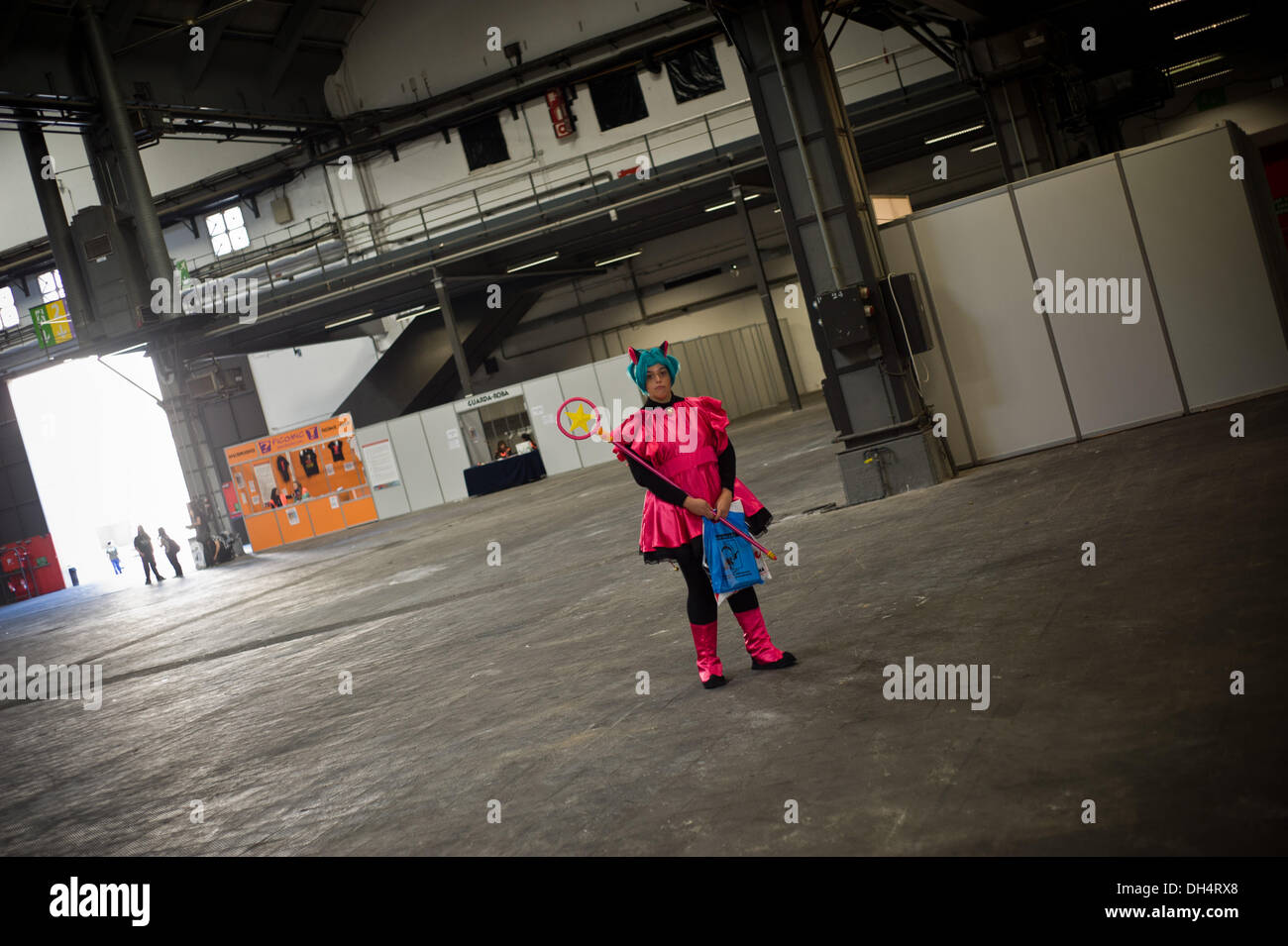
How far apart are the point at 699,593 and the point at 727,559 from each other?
0.95 ft

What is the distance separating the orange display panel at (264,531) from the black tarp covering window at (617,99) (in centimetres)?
1657

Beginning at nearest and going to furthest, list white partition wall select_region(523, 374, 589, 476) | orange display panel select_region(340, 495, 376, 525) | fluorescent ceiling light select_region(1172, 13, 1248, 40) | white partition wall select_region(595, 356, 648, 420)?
fluorescent ceiling light select_region(1172, 13, 1248, 40) < white partition wall select_region(595, 356, 648, 420) < white partition wall select_region(523, 374, 589, 476) < orange display panel select_region(340, 495, 376, 525)

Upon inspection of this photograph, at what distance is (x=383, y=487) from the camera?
1244 inches

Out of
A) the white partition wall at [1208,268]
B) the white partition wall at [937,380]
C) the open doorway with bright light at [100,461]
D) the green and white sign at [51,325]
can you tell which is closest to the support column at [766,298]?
the white partition wall at [937,380]

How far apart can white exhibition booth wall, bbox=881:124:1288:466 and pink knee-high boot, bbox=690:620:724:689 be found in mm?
6894

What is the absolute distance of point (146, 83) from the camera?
2672cm

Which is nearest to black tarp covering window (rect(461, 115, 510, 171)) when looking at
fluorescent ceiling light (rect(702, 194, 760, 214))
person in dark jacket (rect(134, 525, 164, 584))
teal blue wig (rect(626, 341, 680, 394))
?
fluorescent ceiling light (rect(702, 194, 760, 214))

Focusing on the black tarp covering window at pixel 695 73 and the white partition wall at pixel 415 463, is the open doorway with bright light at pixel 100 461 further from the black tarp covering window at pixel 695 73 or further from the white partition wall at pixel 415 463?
the black tarp covering window at pixel 695 73

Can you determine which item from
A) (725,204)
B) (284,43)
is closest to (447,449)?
(725,204)

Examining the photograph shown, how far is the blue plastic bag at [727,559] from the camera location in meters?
5.37

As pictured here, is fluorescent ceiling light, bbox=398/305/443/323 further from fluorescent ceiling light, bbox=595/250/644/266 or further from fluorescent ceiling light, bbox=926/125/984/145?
fluorescent ceiling light, bbox=926/125/984/145

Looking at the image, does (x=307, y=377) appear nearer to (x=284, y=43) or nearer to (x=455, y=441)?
(x=455, y=441)

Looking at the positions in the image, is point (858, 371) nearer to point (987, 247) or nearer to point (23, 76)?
point (987, 247)

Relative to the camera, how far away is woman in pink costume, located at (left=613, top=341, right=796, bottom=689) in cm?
547
